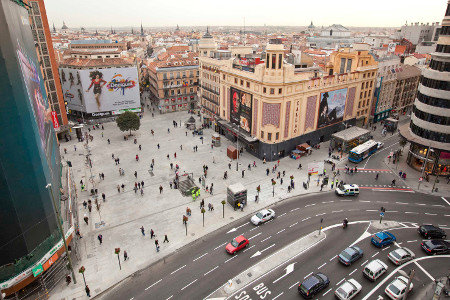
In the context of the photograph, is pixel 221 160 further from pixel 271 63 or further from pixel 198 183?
pixel 271 63

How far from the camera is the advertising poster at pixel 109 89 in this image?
247 ft

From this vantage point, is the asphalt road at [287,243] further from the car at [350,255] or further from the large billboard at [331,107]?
the large billboard at [331,107]

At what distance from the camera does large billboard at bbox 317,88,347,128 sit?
6081 cm

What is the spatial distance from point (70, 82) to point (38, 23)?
18.5 meters

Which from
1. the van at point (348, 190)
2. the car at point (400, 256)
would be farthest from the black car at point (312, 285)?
the van at point (348, 190)

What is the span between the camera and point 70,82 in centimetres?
7694

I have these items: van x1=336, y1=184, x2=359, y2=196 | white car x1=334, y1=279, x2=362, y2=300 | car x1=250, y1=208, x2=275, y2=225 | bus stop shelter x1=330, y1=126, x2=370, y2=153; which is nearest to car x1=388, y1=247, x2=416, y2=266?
white car x1=334, y1=279, x2=362, y2=300

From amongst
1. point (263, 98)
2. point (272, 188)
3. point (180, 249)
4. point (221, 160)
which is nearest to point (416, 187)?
point (272, 188)

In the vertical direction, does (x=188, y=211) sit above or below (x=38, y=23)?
below

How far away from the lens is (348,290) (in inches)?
1072

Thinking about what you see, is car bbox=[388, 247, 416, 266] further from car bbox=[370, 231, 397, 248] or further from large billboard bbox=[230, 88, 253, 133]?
large billboard bbox=[230, 88, 253, 133]

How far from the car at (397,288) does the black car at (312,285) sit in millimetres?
5404

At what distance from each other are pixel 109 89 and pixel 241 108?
38.6 metres

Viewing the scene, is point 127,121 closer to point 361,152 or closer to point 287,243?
point 287,243
